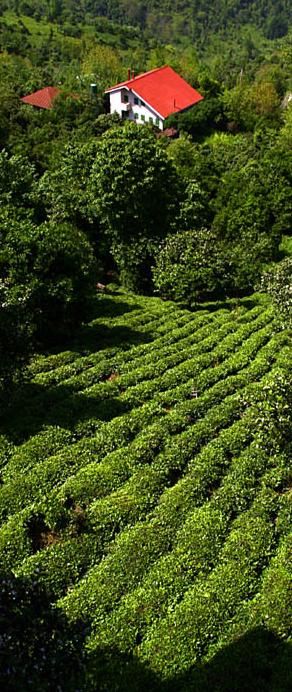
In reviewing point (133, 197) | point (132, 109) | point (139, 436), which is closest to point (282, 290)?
point (139, 436)

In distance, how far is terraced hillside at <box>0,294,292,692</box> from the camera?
37.5ft

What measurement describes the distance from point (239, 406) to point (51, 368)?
8.19 meters

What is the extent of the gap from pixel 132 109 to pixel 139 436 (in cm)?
7954

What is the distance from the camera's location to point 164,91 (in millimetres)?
88562

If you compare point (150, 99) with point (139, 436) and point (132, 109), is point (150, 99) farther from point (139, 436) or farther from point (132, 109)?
point (139, 436)

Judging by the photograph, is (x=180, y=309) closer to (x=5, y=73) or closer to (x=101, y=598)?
(x=101, y=598)

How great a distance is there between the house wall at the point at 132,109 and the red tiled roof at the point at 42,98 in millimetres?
9050

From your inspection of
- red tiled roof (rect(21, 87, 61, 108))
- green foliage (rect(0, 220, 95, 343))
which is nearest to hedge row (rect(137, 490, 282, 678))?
green foliage (rect(0, 220, 95, 343))

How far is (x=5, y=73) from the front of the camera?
288 ft

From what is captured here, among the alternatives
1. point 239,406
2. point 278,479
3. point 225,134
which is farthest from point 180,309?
point 225,134

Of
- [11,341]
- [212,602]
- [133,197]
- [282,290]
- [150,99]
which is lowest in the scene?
[212,602]

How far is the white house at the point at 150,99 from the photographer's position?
275ft

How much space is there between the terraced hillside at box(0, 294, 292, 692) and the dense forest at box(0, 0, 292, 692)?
48mm

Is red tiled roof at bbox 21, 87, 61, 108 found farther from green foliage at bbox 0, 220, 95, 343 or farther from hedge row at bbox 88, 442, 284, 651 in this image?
hedge row at bbox 88, 442, 284, 651
